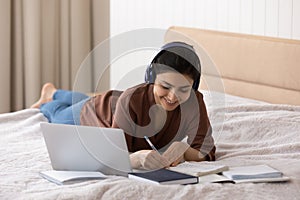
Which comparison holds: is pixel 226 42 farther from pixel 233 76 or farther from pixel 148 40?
pixel 148 40

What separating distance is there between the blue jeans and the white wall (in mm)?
180

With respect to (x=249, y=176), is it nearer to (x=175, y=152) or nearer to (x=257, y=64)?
(x=175, y=152)

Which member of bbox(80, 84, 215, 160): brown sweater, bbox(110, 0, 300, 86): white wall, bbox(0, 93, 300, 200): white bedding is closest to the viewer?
bbox(0, 93, 300, 200): white bedding

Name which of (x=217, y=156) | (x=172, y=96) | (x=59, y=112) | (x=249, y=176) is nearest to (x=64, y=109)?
(x=59, y=112)

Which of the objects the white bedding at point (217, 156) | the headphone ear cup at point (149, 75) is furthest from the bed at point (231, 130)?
the headphone ear cup at point (149, 75)

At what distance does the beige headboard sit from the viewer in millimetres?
2879

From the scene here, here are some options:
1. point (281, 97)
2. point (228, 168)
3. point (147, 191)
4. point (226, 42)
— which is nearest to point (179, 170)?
point (228, 168)

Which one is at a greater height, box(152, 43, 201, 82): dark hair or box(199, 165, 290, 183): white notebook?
box(152, 43, 201, 82): dark hair

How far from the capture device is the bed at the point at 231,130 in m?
1.80

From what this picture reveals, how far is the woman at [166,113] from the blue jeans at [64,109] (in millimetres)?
266

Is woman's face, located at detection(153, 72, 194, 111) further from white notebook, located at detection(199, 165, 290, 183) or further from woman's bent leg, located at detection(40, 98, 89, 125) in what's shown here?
woman's bent leg, located at detection(40, 98, 89, 125)

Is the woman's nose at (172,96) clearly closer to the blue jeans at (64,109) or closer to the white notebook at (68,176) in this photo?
the white notebook at (68,176)

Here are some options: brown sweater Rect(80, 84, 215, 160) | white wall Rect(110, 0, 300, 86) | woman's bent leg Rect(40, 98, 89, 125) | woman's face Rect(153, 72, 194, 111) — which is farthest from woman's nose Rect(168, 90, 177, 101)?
woman's bent leg Rect(40, 98, 89, 125)

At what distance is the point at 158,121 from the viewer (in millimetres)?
2217
